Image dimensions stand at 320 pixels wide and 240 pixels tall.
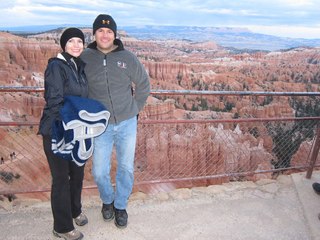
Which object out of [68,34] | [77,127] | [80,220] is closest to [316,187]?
[80,220]

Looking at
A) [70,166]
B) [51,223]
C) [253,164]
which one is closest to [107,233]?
[51,223]

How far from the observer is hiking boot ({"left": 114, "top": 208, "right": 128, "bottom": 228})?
2.70 m

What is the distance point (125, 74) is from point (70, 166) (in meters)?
0.74

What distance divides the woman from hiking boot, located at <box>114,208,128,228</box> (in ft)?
1.04

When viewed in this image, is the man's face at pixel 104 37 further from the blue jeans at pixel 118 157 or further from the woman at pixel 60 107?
the blue jeans at pixel 118 157

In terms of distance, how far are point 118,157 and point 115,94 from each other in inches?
20.9

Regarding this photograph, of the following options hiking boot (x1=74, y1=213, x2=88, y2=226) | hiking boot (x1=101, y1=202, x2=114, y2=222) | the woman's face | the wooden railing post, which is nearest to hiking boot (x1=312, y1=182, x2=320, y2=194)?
the wooden railing post

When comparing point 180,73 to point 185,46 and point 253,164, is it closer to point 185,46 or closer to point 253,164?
→ point 185,46

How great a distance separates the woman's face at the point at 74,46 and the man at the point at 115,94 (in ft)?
0.52

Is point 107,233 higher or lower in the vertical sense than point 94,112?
lower

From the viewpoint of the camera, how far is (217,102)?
89.9 feet

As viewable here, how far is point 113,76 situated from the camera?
2.30 m

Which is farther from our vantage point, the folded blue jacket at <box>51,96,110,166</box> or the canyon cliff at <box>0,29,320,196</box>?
the canyon cliff at <box>0,29,320,196</box>

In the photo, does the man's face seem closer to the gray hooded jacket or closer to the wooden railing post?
the gray hooded jacket
